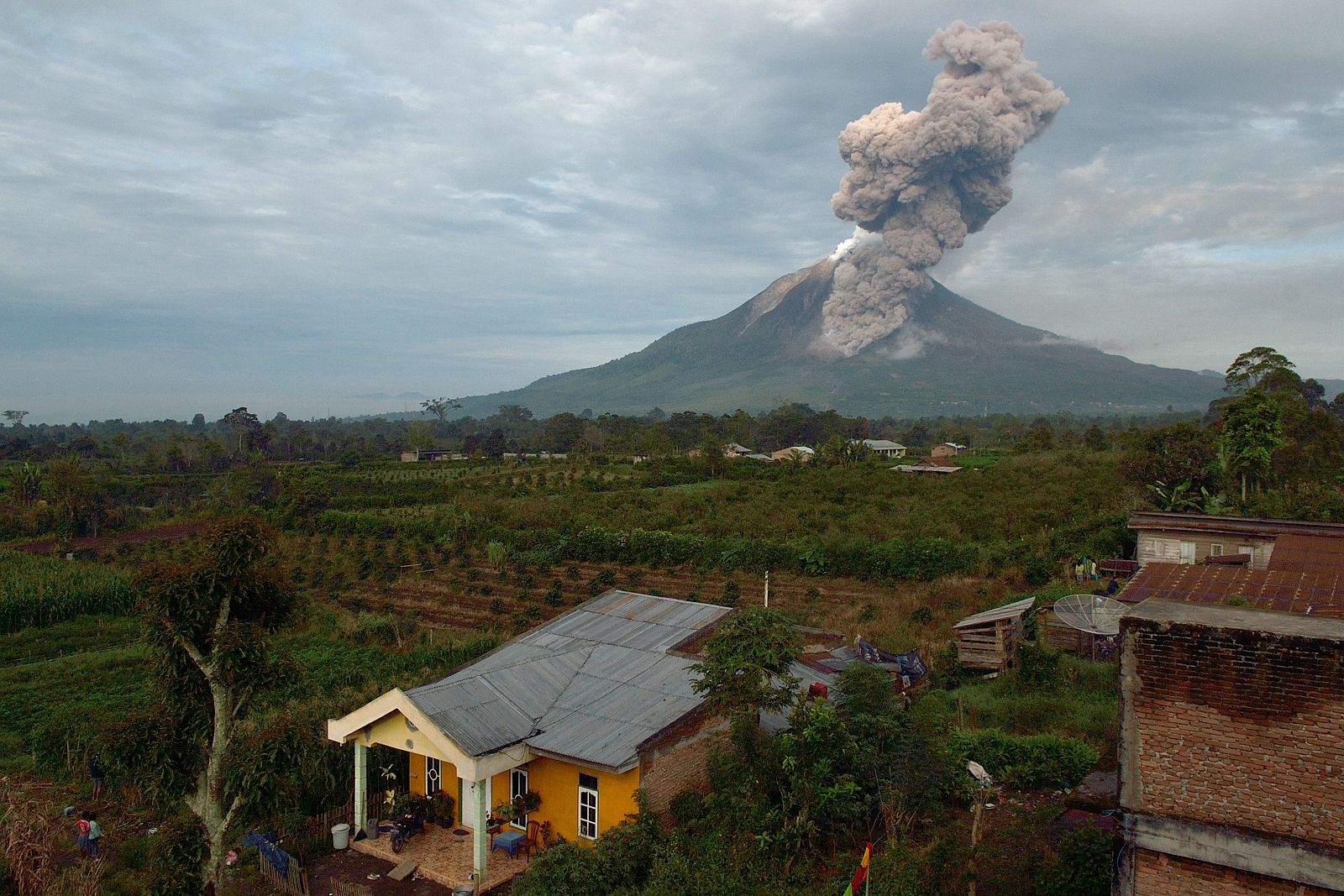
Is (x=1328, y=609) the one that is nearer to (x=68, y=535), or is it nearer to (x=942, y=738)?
(x=942, y=738)

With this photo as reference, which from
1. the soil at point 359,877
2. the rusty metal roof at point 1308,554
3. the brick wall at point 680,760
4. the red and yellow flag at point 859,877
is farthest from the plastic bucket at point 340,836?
the rusty metal roof at point 1308,554

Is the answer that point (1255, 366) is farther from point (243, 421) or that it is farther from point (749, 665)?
point (243, 421)

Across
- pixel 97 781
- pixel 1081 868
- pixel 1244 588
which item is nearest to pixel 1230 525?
pixel 1244 588

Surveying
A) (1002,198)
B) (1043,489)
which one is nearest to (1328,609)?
(1043,489)

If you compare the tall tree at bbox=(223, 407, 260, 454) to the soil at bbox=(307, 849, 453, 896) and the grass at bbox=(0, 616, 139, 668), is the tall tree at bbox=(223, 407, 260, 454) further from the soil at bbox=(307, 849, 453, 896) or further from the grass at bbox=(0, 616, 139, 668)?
the soil at bbox=(307, 849, 453, 896)

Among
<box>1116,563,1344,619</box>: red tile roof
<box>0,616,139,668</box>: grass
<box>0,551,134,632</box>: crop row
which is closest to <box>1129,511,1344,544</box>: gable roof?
<box>1116,563,1344,619</box>: red tile roof

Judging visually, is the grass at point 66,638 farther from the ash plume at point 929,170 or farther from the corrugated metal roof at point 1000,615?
the ash plume at point 929,170
